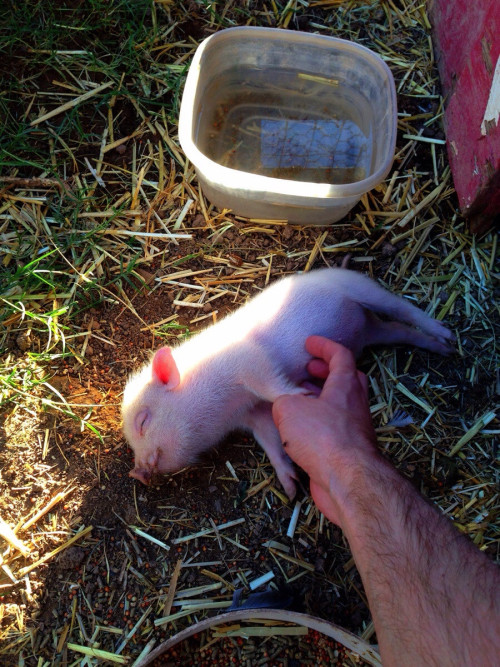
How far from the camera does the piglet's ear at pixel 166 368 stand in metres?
2.53

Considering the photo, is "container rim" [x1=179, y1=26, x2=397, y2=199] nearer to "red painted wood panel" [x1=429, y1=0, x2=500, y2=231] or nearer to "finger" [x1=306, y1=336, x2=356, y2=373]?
"red painted wood panel" [x1=429, y1=0, x2=500, y2=231]

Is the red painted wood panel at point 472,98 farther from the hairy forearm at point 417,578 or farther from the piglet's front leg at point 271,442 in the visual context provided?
the hairy forearm at point 417,578

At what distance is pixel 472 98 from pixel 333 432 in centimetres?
216

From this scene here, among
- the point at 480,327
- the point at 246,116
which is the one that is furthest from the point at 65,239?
the point at 480,327

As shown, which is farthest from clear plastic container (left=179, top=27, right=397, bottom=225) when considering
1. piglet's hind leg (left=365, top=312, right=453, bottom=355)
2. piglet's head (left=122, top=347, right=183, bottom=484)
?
piglet's head (left=122, top=347, right=183, bottom=484)

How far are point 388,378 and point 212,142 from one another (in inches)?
71.5

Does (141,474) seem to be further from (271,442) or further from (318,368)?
(318,368)

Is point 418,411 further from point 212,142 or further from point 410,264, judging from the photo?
point 212,142

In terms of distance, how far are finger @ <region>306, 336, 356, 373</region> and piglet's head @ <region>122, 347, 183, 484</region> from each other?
655 millimetres

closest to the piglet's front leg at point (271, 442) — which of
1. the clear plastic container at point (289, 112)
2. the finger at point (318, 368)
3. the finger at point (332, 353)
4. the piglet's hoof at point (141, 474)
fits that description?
the finger at point (318, 368)

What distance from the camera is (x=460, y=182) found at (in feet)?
10.3

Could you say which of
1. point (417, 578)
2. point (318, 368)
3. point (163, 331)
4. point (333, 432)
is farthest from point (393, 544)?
point (163, 331)

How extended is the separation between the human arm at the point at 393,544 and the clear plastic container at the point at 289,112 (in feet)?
3.94

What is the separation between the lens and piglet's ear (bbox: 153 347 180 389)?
8.30ft
